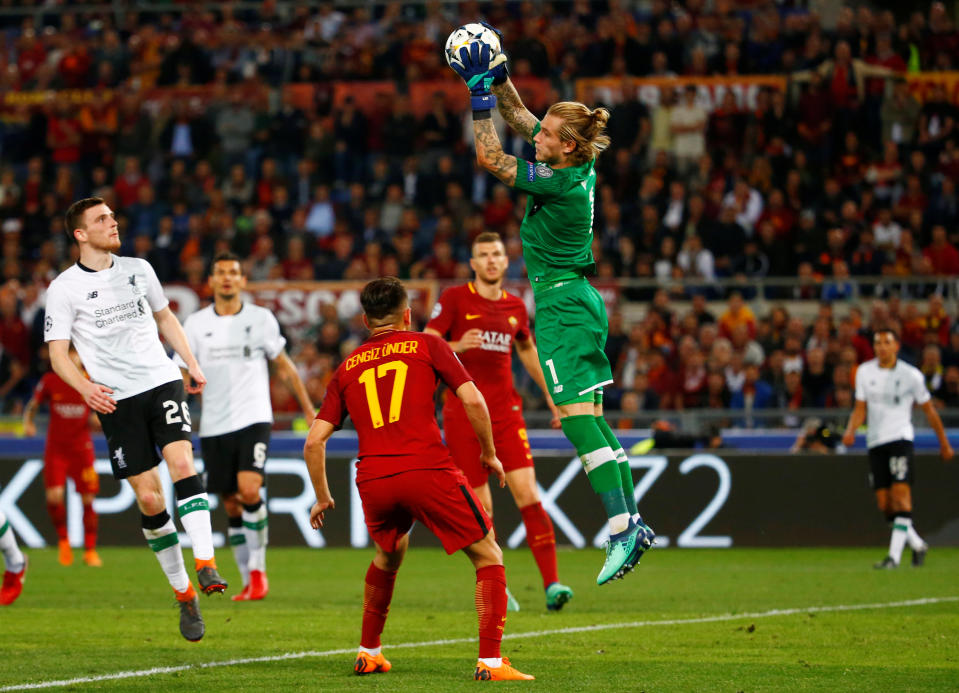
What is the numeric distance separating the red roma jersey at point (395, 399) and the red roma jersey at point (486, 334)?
12.0 feet

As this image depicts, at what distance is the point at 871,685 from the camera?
22.7ft

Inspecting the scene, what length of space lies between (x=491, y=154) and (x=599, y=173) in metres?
15.0

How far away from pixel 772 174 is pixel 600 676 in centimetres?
1567

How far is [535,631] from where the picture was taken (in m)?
9.32

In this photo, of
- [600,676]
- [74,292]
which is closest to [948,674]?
[600,676]

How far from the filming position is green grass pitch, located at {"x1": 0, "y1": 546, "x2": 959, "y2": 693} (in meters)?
7.23

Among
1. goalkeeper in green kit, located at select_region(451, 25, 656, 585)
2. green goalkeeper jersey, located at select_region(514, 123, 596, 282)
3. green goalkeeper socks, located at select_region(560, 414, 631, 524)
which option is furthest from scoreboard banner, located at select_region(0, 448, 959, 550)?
green goalkeeper jersey, located at select_region(514, 123, 596, 282)

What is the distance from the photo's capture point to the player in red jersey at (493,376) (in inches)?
425

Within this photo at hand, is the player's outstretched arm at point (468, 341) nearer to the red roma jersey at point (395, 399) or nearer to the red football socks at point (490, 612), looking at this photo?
the red roma jersey at point (395, 399)

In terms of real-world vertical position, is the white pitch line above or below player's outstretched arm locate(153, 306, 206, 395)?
below

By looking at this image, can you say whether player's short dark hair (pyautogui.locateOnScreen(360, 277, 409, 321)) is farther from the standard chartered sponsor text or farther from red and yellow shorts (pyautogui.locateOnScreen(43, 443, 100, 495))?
red and yellow shorts (pyautogui.locateOnScreen(43, 443, 100, 495))

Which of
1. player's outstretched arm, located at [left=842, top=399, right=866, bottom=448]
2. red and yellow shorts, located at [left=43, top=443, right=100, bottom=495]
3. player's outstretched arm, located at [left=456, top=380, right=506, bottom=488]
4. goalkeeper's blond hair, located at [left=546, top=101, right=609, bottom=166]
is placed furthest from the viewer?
red and yellow shorts, located at [left=43, top=443, right=100, bottom=495]

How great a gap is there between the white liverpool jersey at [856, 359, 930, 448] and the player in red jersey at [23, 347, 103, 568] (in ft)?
28.2

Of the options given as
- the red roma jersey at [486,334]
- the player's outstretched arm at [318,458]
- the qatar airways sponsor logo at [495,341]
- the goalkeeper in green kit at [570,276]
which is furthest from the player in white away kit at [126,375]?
the qatar airways sponsor logo at [495,341]
